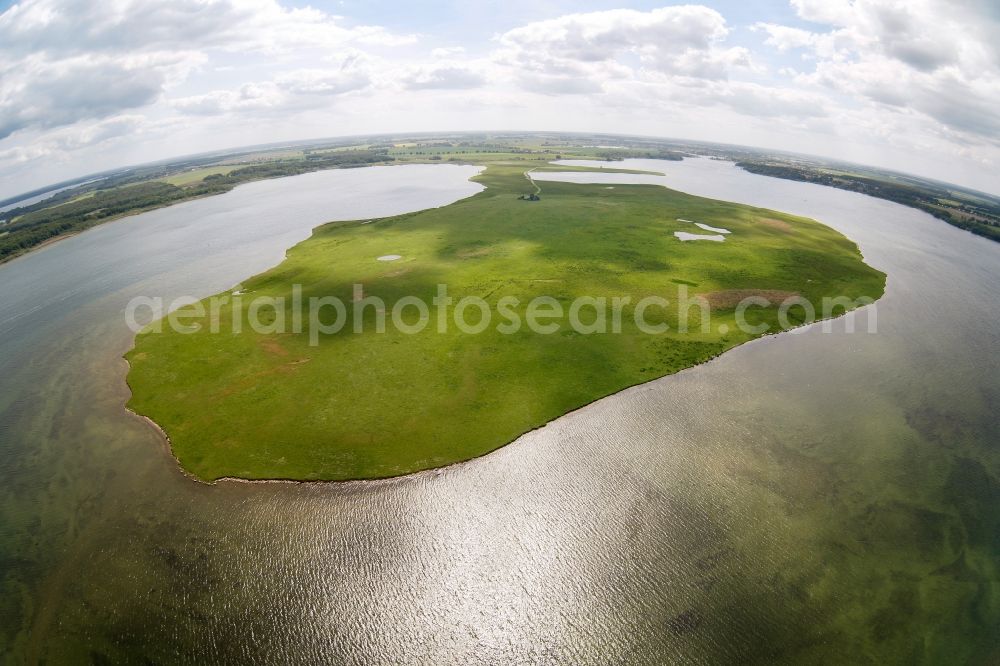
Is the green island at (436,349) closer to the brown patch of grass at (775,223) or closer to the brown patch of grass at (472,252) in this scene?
the brown patch of grass at (472,252)

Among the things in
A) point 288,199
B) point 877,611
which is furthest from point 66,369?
point 288,199

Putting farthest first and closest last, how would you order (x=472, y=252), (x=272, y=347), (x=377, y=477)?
1. (x=472, y=252)
2. (x=272, y=347)
3. (x=377, y=477)

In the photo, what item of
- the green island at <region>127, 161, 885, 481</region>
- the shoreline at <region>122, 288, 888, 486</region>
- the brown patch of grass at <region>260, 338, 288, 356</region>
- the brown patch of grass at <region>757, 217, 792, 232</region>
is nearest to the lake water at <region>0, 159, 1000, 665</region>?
the shoreline at <region>122, 288, 888, 486</region>

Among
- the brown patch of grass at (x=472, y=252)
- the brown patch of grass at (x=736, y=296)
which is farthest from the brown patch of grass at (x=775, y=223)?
the brown patch of grass at (x=472, y=252)

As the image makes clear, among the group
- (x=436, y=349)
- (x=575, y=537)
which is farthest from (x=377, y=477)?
(x=436, y=349)

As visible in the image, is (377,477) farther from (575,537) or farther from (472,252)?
(472,252)

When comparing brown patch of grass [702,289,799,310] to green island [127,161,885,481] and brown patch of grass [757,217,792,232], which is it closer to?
green island [127,161,885,481]
